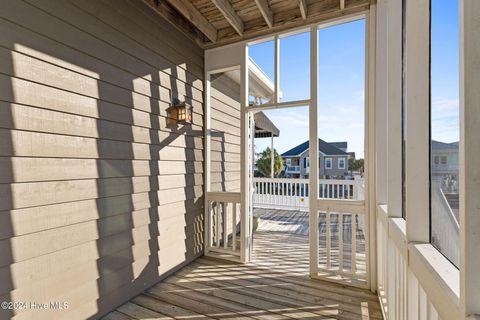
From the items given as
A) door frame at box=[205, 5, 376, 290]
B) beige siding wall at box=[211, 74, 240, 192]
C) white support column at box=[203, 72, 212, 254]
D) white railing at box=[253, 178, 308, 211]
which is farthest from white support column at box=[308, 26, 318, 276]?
white railing at box=[253, 178, 308, 211]

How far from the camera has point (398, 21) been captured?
1.94m

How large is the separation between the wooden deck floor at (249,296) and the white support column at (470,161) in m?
1.81

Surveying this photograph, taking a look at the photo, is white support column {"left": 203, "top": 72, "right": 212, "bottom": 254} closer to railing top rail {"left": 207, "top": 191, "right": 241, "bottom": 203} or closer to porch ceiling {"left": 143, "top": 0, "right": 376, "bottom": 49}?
railing top rail {"left": 207, "top": 191, "right": 241, "bottom": 203}

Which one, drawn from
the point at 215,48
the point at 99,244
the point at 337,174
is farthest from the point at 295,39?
the point at 99,244

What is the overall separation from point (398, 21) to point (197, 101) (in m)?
2.41

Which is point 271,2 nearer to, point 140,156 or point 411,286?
point 140,156

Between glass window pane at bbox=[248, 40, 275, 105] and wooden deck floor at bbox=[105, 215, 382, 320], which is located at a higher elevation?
glass window pane at bbox=[248, 40, 275, 105]

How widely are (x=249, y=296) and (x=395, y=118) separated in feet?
6.90

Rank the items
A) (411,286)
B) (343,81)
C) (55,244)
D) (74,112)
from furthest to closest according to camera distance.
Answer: (343,81) < (74,112) < (55,244) < (411,286)

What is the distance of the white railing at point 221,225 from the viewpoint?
3511mm

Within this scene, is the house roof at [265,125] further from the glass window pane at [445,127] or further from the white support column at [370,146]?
the glass window pane at [445,127]

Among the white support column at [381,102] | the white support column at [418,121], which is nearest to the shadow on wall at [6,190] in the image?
the white support column at [418,121]

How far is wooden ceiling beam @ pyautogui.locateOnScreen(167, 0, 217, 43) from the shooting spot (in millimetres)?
2845

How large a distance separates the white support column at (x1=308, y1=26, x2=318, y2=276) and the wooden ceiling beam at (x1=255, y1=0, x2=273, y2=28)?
533 millimetres
